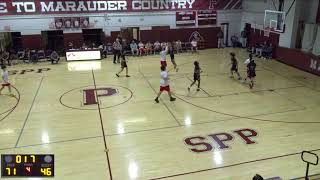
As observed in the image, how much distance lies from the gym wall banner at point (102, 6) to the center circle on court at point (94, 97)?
994cm

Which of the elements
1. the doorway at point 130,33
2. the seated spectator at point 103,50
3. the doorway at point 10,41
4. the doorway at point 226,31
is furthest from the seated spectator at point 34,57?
the doorway at point 226,31

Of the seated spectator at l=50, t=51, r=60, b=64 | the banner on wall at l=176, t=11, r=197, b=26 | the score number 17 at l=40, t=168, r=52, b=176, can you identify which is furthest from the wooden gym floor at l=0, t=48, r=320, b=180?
the banner on wall at l=176, t=11, r=197, b=26

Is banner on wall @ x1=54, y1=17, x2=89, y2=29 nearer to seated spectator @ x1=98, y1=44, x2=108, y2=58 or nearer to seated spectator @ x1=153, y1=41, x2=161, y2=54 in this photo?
seated spectator @ x1=98, y1=44, x2=108, y2=58

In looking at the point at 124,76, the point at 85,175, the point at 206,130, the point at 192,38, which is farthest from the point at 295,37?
the point at 85,175

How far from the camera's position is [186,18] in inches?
978

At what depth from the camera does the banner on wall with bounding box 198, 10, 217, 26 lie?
82.3ft

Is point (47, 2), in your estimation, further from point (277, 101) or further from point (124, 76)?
point (277, 101)

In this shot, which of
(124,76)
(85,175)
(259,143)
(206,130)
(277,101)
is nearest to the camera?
(85,175)

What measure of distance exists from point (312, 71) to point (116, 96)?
11.5 metres

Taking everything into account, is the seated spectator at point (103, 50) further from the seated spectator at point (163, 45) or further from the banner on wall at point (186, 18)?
the banner on wall at point (186, 18)

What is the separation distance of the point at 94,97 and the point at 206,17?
1487 cm

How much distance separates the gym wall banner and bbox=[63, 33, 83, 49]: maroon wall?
1726mm

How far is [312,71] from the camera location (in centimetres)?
1733

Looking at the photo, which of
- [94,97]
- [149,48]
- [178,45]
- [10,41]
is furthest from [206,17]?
[10,41]
